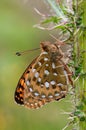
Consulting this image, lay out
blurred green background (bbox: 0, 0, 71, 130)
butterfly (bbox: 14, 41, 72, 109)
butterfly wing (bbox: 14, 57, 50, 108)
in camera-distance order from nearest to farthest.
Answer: butterfly (bbox: 14, 41, 72, 109) < butterfly wing (bbox: 14, 57, 50, 108) < blurred green background (bbox: 0, 0, 71, 130)

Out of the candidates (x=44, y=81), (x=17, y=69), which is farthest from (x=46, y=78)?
(x=17, y=69)

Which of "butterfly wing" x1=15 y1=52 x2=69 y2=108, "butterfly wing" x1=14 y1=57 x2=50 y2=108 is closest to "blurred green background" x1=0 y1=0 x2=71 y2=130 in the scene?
"butterfly wing" x1=14 y1=57 x2=50 y2=108

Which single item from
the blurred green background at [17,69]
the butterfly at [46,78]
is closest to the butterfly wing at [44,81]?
the butterfly at [46,78]

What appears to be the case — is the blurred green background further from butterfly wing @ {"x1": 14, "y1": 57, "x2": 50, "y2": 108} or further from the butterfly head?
the butterfly head

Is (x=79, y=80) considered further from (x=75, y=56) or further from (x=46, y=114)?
(x=46, y=114)

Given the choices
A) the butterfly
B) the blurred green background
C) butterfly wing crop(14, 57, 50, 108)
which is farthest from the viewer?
the blurred green background

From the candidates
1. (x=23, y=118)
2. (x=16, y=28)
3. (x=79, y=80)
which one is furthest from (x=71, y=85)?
(x=16, y=28)

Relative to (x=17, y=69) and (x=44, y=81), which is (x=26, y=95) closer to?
(x=44, y=81)

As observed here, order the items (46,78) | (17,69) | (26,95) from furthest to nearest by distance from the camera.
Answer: (17,69)
(26,95)
(46,78)
